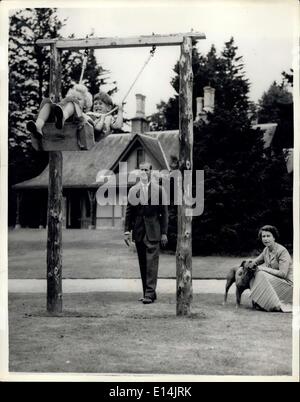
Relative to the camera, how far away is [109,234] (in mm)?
20125

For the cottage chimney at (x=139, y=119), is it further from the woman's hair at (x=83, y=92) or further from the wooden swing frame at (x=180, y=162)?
the woman's hair at (x=83, y=92)

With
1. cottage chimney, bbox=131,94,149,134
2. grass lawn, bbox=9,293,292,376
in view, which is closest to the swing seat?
grass lawn, bbox=9,293,292,376

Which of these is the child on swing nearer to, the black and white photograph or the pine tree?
the black and white photograph

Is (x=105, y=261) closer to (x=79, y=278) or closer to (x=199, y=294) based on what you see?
(x=79, y=278)

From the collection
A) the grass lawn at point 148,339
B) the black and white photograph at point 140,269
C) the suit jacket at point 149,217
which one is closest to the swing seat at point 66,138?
the black and white photograph at point 140,269

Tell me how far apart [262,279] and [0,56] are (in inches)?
172

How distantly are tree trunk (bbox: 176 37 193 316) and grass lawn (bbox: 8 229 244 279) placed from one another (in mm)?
3420

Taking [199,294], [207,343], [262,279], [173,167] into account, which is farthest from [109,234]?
[207,343]

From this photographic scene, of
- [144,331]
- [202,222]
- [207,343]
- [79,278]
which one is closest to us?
[207,343]

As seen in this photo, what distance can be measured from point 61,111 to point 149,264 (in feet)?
Result: 9.59

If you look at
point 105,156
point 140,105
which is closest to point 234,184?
point 140,105

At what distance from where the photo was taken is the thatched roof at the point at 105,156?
25828 millimetres

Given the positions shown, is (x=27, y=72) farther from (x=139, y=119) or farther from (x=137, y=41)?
(x=139, y=119)

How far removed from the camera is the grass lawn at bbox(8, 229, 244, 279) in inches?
458
